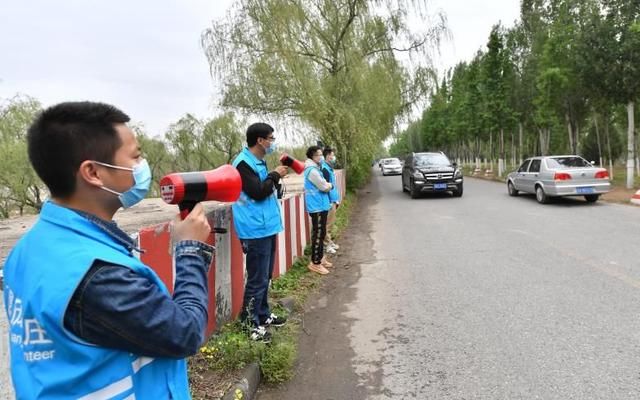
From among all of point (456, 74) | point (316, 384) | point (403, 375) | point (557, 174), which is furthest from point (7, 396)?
point (456, 74)

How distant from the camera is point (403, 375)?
11.3 ft

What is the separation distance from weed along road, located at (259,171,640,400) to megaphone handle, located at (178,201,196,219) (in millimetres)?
2001

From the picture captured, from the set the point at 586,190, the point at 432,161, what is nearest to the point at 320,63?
the point at 432,161

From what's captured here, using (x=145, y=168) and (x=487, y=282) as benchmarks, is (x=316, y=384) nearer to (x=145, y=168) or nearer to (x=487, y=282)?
(x=145, y=168)

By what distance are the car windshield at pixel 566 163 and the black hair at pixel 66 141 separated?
13890 mm

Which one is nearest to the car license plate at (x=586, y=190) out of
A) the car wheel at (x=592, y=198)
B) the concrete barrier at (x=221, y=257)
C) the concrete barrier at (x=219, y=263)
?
the car wheel at (x=592, y=198)

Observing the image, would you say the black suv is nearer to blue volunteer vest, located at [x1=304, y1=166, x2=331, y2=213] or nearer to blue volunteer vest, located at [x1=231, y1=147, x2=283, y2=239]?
blue volunteer vest, located at [x1=304, y1=166, x2=331, y2=213]

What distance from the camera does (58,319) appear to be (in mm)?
1120

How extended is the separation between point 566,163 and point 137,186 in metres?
14.2

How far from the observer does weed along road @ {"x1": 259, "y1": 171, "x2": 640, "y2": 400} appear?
3.25 metres

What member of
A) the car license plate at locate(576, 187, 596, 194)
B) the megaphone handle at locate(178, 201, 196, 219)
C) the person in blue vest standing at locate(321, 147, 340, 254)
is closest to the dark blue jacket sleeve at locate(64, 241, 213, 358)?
the megaphone handle at locate(178, 201, 196, 219)

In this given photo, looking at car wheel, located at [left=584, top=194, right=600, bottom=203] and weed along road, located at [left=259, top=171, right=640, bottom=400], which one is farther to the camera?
car wheel, located at [left=584, top=194, right=600, bottom=203]

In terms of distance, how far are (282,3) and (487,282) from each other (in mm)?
12064

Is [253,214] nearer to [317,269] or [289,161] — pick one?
[289,161]
